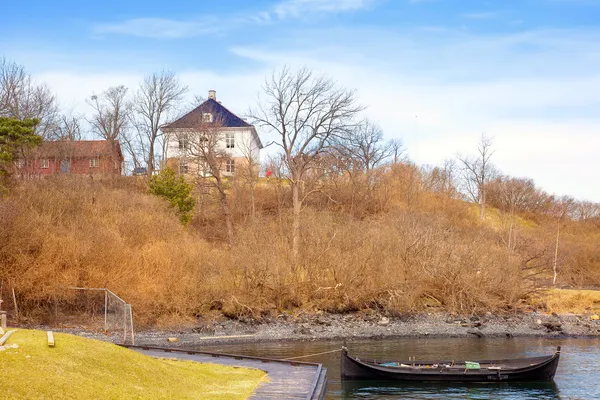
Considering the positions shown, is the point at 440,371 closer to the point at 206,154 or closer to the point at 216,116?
the point at 206,154

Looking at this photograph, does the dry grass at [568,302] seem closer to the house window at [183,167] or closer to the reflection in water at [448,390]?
Result: the reflection in water at [448,390]

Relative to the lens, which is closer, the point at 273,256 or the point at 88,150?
the point at 273,256

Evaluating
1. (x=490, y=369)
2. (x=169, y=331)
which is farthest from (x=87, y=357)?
(x=169, y=331)

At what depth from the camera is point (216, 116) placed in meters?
83.9

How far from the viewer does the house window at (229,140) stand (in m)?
84.0

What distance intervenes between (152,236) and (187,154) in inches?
880

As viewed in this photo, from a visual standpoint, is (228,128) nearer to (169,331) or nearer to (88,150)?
(88,150)

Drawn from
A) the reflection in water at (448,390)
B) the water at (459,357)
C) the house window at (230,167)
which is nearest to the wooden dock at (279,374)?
the water at (459,357)

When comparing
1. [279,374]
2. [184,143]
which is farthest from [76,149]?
[279,374]

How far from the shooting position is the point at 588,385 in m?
29.3

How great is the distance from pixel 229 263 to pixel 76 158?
1285 inches

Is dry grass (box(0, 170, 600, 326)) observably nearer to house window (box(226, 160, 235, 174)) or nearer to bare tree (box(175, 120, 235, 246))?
bare tree (box(175, 120, 235, 246))

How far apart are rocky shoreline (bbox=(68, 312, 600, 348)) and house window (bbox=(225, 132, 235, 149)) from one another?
39.3 meters

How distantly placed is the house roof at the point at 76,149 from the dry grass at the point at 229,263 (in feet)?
40.2
